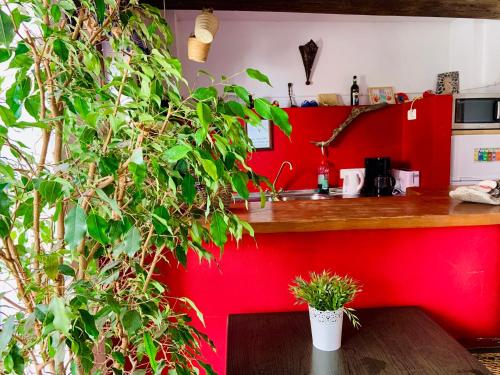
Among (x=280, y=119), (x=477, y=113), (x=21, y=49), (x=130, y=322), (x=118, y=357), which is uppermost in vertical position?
(x=477, y=113)

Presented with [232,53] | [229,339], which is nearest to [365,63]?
[232,53]

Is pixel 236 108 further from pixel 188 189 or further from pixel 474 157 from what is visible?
pixel 474 157

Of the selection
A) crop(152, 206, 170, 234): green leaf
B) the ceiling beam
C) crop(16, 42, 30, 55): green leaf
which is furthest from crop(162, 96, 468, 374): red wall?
the ceiling beam

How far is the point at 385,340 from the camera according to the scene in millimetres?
1153

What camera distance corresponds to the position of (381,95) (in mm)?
3877

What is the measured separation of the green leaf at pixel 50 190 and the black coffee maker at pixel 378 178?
3.39 metres

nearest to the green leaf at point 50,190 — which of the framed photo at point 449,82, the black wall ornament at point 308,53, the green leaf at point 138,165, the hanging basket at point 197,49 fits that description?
the green leaf at point 138,165

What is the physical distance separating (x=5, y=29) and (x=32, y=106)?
159 mm

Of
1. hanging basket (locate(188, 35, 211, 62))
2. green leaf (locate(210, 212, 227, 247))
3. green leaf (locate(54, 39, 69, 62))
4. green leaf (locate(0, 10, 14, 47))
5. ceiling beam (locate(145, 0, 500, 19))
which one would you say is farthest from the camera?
ceiling beam (locate(145, 0, 500, 19))

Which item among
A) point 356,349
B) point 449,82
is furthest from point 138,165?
point 449,82

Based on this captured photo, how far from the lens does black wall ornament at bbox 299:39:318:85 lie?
3.74 meters

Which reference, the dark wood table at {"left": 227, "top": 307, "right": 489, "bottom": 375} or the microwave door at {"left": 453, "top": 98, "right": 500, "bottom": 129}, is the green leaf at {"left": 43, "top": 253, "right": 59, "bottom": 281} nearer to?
the dark wood table at {"left": 227, "top": 307, "right": 489, "bottom": 375}

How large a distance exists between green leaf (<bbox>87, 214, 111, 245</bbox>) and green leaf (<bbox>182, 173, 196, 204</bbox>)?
131 millimetres

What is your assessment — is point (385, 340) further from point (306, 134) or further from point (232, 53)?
point (232, 53)
